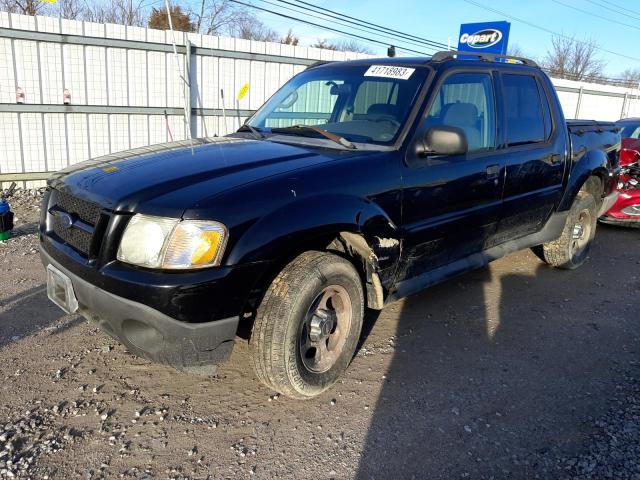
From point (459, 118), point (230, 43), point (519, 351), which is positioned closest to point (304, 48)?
point (230, 43)

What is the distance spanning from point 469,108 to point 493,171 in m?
0.51

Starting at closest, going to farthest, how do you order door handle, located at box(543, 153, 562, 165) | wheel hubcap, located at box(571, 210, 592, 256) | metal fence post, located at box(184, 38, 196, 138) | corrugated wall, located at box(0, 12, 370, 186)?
1. door handle, located at box(543, 153, 562, 165)
2. wheel hubcap, located at box(571, 210, 592, 256)
3. corrugated wall, located at box(0, 12, 370, 186)
4. metal fence post, located at box(184, 38, 196, 138)

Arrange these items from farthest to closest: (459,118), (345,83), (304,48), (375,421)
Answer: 1. (304,48)
2. (345,83)
3. (459,118)
4. (375,421)

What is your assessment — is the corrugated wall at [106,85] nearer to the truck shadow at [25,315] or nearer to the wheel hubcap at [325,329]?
the truck shadow at [25,315]

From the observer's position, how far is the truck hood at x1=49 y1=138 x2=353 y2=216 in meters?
2.52

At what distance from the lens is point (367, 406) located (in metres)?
3.03

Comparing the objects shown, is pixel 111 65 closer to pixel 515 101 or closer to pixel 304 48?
pixel 304 48

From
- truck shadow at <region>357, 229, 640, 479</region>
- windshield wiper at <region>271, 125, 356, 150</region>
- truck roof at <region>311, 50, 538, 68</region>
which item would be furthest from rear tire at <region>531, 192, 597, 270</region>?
windshield wiper at <region>271, 125, 356, 150</region>

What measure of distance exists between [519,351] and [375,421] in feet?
4.83

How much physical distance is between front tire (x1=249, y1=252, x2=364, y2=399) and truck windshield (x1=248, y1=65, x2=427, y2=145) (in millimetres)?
998

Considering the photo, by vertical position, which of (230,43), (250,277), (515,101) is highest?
(230,43)

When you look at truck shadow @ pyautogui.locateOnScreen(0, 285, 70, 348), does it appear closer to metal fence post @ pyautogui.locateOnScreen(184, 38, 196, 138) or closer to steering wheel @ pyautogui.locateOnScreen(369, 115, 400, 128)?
steering wheel @ pyautogui.locateOnScreen(369, 115, 400, 128)

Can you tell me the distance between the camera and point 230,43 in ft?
31.8

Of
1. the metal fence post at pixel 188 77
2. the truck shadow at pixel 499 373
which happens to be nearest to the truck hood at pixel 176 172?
the truck shadow at pixel 499 373
